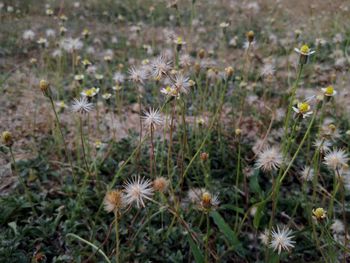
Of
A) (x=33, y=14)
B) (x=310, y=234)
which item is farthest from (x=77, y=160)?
(x=33, y=14)

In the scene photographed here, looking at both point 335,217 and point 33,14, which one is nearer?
point 335,217

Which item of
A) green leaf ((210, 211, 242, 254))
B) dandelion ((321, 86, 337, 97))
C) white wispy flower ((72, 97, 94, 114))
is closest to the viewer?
dandelion ((321, 86, 337, 97))

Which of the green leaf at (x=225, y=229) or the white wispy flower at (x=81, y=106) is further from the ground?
the white wispy flower at (x=81, y=106)

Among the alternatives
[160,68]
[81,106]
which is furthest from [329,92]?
[81,106]

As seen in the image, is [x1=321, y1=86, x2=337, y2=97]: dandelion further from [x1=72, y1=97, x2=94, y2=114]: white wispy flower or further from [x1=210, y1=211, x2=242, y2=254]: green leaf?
[x1=72, y1=97, x2=94, y2=114]: white wispy flower

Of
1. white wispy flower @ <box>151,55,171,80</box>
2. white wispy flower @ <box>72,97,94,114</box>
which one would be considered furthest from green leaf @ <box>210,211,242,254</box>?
white wispy flower @ <box>72,97,94,114</box>

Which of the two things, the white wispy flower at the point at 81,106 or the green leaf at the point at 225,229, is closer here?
the green leaf at the point at 225,229

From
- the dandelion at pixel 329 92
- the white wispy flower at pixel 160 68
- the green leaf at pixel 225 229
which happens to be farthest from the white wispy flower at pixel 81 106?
the dandelion at pixel 329 92

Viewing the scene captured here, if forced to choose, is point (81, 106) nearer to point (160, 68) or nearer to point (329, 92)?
point (160, 68)

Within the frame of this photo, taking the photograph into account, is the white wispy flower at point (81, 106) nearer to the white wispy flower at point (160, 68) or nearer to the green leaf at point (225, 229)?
the white wispy flower at point (160, 68)

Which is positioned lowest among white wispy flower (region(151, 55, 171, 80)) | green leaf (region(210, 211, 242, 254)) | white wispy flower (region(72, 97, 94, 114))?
green leaf (region(210, 211, 242, 254))

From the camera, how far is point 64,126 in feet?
10.6

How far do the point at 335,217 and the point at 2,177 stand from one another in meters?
2.11

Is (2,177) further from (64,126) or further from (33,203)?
(64,126)
